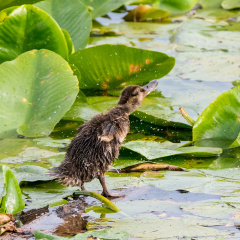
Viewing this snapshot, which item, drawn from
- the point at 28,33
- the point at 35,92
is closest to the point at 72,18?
the point at 28,33

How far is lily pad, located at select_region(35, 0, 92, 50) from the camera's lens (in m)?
4.74

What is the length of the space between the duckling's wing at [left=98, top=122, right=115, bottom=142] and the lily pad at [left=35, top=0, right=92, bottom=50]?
185cm

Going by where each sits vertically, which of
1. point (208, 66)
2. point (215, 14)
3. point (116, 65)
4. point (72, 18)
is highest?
point (72, 18)

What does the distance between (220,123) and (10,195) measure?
1618 mm

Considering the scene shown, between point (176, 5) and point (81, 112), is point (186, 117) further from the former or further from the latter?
point (176, 5)

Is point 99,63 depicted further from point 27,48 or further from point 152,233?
Answer: point 152,233

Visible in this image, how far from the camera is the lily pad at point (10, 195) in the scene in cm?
252

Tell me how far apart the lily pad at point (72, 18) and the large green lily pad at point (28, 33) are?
579 mm

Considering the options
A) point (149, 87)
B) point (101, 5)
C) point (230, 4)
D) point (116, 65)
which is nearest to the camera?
point (149, 87)

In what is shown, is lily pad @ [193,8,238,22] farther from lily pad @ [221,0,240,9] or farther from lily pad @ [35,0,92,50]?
lily pad @ [35,0,92,50]

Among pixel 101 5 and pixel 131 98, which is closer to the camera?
pixel 131 98

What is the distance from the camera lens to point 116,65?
439 cm

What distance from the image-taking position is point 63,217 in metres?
2.60

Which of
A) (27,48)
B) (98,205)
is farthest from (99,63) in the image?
(98,205)
